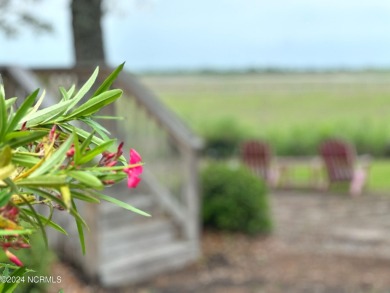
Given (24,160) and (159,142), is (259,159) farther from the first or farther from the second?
(24,160)

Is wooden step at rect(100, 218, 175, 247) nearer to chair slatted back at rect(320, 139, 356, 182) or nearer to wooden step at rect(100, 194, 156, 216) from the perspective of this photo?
wooden step at rect(100, 194, 156, 216)

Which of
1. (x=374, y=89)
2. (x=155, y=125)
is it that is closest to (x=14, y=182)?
(x=155, y=125)

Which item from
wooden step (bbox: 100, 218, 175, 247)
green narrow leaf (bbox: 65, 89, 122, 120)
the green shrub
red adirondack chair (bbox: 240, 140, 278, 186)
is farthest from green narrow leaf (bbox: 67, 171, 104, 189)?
red adirondack chair (bbox: 240, 140, 278, 186)

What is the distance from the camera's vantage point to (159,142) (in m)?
7.46

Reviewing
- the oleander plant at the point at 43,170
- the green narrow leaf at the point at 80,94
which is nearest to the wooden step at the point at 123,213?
the green narrow leaf at the point at 80,94

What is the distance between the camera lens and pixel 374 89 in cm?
3309

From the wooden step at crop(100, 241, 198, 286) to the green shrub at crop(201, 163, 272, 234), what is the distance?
117cm

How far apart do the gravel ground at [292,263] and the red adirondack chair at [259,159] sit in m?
3.40

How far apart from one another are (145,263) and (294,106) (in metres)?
31.9

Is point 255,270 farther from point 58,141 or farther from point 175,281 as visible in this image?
point 58,141

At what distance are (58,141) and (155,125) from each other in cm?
644

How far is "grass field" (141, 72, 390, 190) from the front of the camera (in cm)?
2077

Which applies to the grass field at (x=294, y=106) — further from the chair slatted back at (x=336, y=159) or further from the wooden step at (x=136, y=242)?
the wooden step at (x=136, y=242)

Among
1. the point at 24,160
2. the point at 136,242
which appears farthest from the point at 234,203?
the point at 24,160
